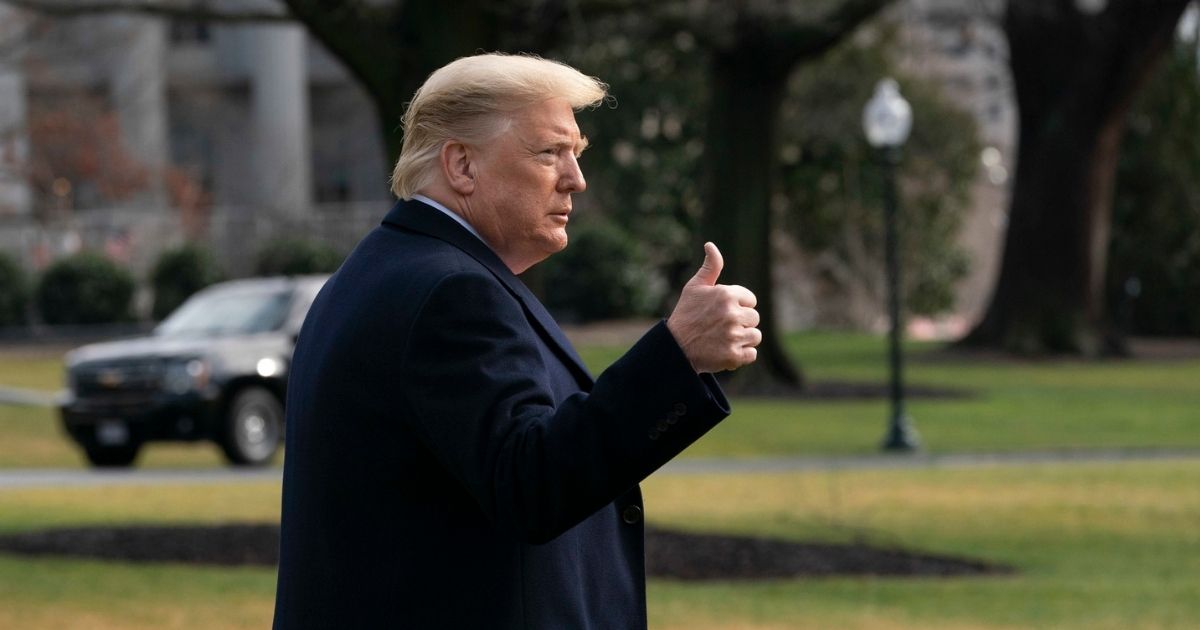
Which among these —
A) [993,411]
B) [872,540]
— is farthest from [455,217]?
[993,411]

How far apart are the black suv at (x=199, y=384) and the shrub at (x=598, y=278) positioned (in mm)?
21089

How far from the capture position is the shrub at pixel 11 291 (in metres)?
42.2

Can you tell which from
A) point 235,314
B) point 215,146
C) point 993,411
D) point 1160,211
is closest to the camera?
point 235,314

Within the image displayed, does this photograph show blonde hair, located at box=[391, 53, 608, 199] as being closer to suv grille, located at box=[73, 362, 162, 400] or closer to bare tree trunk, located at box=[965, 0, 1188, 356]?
suv grille, located at box=[73, 362, 162, 400]

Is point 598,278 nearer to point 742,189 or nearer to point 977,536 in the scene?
point 742,189

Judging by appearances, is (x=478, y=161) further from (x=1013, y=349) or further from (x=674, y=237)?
(x=674, y=237)

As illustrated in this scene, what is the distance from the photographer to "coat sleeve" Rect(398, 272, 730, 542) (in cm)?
297

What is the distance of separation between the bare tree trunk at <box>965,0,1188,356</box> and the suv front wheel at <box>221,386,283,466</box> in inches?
756

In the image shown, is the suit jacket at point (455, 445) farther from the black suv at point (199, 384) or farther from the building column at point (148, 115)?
the building column at point (148, 115)

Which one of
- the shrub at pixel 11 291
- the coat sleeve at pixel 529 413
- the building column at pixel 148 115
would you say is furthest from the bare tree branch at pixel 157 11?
the building column at pixel 148 115

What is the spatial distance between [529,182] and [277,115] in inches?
2200

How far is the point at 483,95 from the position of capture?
10.7ft

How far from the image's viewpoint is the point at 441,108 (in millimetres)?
3287

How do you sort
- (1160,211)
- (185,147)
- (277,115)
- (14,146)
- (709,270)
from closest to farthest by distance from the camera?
(709,270)
(1160,211)
(14,146)
(277,115)
(185,147)
